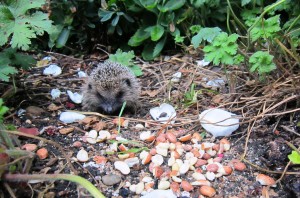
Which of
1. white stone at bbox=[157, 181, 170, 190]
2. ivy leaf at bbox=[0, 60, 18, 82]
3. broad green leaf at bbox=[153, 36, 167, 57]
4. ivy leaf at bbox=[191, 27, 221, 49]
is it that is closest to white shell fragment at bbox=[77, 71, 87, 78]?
broad green leaf at bbox=[153, 36, 167, 57]

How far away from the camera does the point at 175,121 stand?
394 centimetres

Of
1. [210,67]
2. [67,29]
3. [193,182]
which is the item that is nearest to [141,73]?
[210,67]

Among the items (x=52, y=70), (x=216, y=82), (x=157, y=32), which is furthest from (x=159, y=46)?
(x=52, y=70)

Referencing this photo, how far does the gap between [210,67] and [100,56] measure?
4.77 feet

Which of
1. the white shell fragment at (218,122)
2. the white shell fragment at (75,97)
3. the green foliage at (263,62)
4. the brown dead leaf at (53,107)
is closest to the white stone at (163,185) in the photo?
the white shell fragment at (218,122)

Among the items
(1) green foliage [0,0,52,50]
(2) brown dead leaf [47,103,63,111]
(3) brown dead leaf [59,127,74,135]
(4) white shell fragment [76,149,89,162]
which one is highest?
(1) green foliage [0,0,52,50]

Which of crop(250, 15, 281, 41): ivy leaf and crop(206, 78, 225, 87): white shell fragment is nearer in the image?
crop(250, 15, 281, 41): ivy leaf

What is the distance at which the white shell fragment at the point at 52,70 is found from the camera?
16.8 feet

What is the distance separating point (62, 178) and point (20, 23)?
62.5 inches

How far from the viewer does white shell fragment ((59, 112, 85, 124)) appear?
13.2 ft

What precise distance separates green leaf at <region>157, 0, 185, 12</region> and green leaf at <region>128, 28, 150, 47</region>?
373 mm

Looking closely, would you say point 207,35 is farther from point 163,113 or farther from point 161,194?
point 161,194

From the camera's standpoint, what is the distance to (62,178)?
100 inches

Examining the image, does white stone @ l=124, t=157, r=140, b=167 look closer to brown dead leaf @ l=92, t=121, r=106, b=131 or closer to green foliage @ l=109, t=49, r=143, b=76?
brown dead leaf @ l=92, t=121, r=106, b=131
